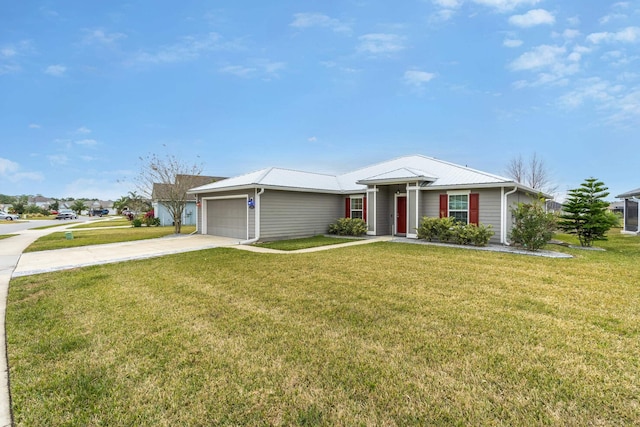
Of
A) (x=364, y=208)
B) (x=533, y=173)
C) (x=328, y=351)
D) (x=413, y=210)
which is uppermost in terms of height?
(x=533, y=173)

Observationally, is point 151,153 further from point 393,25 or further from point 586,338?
point 586,338

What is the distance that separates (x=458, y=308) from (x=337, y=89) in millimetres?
14843

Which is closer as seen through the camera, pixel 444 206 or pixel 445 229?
pixel 445 229

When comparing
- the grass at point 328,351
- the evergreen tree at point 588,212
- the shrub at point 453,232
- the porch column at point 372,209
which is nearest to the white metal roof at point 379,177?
the porch column at point 372,209

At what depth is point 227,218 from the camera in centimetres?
1530

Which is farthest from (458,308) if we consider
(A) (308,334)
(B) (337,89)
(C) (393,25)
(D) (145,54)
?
(D) (145,54)

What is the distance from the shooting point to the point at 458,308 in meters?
4.52

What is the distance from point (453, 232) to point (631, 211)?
642 inches

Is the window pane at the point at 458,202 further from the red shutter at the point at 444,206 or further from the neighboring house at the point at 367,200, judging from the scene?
the red shutter at the point at 444,206

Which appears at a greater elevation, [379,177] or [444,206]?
[379,177]

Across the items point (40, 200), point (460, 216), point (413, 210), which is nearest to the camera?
point (460, 216)

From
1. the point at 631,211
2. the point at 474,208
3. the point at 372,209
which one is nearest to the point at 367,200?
→ the point at 372,209

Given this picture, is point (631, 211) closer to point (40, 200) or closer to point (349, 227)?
point (349, 227)

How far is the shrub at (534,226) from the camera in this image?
33.4ft
